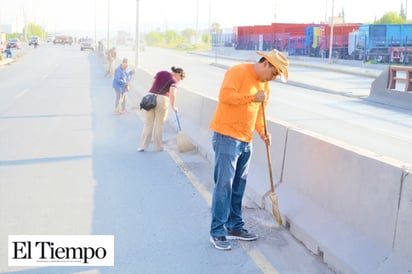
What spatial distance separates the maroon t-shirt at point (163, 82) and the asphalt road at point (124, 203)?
1145 millimetres

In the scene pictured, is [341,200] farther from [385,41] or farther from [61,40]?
[61,40]

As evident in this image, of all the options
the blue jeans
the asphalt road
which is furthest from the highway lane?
the blue jeans

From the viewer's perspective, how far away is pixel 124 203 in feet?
24.0

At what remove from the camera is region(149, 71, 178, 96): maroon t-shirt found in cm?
1096

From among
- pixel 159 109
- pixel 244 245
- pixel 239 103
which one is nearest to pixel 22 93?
pixel 159 109

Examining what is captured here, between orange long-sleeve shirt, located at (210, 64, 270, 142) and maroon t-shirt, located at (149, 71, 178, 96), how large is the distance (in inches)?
209

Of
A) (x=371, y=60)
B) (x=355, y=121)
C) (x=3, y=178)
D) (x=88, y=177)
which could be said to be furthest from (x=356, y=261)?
(x=371, y=60)

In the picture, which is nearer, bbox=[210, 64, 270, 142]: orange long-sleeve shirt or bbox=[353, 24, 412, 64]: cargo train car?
bbox=[210, 64, 270, 142]: orange long-sleeve shirt

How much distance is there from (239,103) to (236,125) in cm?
28

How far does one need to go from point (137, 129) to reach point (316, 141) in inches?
328

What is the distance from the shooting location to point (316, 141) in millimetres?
6137

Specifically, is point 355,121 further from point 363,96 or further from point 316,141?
point 316,141

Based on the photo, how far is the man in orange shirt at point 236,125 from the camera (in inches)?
214

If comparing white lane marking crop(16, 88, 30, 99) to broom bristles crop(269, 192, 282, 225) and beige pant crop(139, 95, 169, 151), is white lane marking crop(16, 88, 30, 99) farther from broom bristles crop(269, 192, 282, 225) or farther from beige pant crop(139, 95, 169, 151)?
→ broom bristles crop(269, 192, 282, 225)
